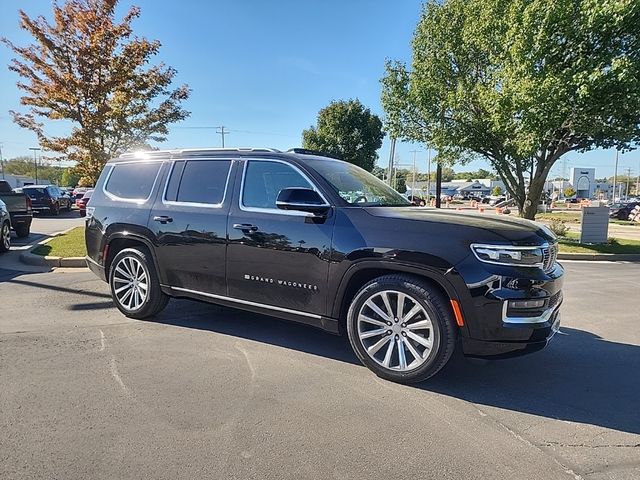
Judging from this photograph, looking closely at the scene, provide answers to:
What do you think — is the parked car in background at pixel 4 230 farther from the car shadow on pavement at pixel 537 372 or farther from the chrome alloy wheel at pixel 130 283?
the car shadow on pavement at pixel 537 372

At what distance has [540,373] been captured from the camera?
4.14 m

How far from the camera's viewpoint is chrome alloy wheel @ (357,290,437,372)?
373cm

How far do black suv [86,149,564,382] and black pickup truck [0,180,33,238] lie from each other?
9.13 meters

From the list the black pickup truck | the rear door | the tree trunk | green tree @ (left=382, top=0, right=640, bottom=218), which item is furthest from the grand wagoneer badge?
the tree trunk

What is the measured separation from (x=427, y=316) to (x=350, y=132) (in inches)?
1228

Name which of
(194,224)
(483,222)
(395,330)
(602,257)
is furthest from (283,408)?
(602,257)

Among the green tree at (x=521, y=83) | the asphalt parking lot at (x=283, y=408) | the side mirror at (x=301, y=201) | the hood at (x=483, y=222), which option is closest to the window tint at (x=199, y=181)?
the side mirror at (x=301, y=201)

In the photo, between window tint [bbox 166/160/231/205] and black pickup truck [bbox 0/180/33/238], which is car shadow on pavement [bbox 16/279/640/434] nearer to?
window tint [bbox 166/160/231/205]

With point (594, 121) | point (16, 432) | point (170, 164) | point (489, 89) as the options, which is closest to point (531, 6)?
point (489, 89)

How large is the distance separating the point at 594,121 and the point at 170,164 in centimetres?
1158

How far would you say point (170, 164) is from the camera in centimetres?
Answer: 535

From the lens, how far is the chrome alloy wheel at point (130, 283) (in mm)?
5363

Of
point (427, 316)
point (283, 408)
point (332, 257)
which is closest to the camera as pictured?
point (283, 408)

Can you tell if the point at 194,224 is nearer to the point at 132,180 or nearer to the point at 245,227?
the point at 245,227
